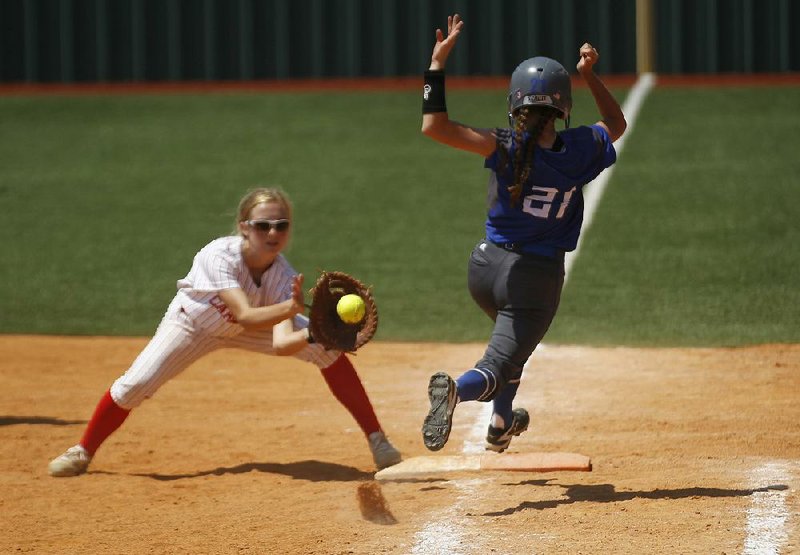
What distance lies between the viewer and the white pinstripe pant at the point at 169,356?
5.89m

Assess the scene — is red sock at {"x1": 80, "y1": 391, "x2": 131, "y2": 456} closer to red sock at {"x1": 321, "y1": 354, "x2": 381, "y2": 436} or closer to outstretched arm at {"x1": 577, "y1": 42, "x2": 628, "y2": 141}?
red sock at {"x1": 321, "y1": 354, "x2": 381, "y2": 436}

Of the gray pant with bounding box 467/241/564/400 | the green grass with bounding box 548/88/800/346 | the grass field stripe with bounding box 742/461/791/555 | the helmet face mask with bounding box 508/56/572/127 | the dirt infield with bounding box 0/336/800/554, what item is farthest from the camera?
the green grass with bounding box 548/88/800/346

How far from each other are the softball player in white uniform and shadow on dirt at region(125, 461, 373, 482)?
162 millimetres

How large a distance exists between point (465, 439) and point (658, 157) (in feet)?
25.5

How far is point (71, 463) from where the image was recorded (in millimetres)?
5953

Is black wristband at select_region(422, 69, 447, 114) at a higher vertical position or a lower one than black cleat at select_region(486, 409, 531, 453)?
higher

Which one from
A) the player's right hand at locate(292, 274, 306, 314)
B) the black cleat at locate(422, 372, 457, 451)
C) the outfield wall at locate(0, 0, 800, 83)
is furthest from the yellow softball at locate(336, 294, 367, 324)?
the outfield wall at locate(0, 0, 800, 83)

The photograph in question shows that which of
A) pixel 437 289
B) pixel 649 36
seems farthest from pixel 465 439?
pixel 649 36

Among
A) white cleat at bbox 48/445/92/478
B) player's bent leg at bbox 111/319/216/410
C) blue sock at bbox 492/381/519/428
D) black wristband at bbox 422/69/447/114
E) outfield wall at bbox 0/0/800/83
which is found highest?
outfield wall at bbox 0/0/800/83

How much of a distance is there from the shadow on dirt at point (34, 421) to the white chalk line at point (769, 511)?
356 centimetres

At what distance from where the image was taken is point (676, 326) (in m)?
9.27

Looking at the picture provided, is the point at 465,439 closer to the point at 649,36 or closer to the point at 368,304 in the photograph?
the point at 368,304

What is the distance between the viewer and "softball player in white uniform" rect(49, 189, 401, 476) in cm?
562

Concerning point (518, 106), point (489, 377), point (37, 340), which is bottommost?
point (37, 340)
